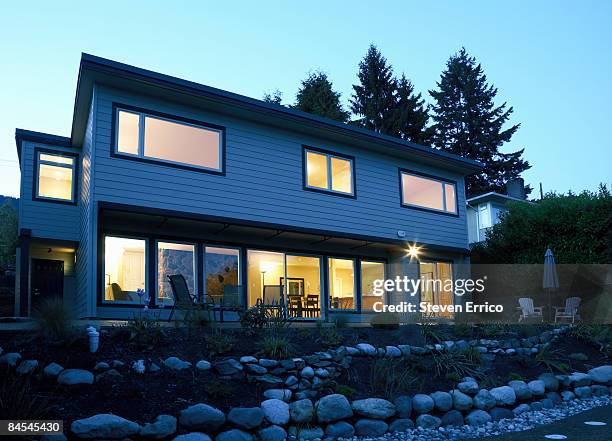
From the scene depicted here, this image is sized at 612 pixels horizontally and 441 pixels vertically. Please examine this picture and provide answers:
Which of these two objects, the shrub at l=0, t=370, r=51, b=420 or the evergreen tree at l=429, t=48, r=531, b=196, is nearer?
the shrub at l=0, t=370, r=51, b=420

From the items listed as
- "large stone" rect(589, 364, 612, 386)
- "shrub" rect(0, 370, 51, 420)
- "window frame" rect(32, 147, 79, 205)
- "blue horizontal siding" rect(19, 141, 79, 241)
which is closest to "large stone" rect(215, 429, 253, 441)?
"shrub" rect(0, 370, 51, 420)

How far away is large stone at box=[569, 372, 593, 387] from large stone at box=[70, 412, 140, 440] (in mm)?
6672

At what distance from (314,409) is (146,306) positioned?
16.9 feet

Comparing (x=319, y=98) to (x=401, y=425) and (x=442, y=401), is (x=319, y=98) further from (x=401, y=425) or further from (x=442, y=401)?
(x=401, y=425)

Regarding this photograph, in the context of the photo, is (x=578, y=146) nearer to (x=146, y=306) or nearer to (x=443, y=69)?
(x=443, y=69)

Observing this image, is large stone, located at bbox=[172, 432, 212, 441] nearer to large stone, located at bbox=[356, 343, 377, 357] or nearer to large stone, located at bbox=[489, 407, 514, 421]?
large stone, located at bbox=[356, 343, 377, 357]

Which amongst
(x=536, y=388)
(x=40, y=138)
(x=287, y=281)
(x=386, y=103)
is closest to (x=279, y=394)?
(x=536, y=388)

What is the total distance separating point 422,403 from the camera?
696 centimetres

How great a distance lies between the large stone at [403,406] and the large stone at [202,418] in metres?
2.21

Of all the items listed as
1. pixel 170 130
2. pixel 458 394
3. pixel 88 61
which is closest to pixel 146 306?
pixel 170 130

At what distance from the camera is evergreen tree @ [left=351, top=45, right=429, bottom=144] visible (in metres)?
31.2

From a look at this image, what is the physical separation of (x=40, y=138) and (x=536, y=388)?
37.4 feet

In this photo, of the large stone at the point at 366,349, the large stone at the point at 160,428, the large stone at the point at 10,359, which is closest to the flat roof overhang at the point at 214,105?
the large stone at the point at 10,359

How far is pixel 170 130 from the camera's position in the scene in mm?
11086
